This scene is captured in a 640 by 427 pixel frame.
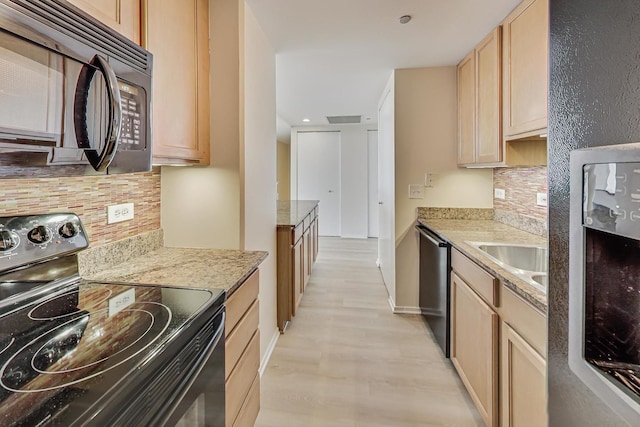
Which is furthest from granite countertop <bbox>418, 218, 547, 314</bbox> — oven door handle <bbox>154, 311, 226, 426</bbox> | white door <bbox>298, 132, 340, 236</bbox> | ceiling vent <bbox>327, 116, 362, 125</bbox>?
white door <bbox>298, 132, 340, 236</bbox>

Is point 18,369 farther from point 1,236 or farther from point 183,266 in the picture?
point 183,266

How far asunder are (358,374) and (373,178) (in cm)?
478

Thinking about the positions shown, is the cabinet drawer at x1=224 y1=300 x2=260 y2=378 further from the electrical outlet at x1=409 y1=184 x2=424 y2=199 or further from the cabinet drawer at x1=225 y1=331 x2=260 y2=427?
the electrical outlet at x1=409 y1=184 x2=424 y2=199

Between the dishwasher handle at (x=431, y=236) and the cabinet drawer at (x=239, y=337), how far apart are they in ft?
4.20

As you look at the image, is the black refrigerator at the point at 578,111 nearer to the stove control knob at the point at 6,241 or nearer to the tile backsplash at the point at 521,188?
the stove control knob at the point at 6,241

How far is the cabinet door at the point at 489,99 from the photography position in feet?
6.79

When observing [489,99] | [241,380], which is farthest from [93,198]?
[489,99]

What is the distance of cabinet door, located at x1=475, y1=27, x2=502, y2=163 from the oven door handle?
1.99 m

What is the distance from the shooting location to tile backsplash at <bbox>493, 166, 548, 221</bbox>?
6.96 ft

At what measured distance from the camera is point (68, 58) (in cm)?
76

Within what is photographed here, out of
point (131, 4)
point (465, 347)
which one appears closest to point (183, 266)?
point (131, 4)

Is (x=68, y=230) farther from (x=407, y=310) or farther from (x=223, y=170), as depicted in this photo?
(x=407, y=310)

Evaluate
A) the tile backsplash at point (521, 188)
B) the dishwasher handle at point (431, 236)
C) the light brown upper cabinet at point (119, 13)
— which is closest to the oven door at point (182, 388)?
the light brown upper cabinet at point (119, 13)

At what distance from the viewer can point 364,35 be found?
2.21m
